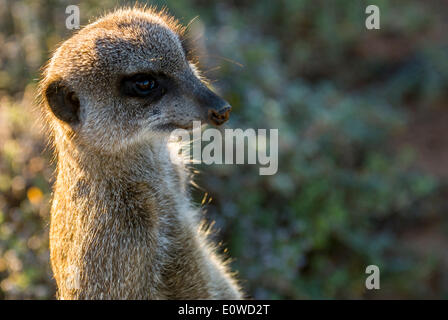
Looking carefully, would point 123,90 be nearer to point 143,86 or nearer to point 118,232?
point 143,86

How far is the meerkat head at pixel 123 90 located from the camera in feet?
8.21

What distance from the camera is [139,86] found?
2521mm

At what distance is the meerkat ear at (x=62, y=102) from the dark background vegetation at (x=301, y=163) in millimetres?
1232

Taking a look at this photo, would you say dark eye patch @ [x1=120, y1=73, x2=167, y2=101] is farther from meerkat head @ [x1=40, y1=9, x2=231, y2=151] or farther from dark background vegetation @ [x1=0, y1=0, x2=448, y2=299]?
dark background vegetation @ [x1=0, y1=0, x2=448, y2=299]

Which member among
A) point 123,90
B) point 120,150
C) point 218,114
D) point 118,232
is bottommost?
point 118,232

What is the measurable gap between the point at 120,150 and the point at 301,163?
1934 mm

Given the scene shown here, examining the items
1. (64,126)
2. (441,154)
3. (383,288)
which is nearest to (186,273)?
(64,126)

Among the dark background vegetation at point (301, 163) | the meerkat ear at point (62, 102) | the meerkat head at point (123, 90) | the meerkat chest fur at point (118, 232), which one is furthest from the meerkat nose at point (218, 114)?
the dark background vegetation at point (301, 163)

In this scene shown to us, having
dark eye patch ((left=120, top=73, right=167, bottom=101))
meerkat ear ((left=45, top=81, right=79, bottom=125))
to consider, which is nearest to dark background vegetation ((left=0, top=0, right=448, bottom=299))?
meerkat ear ((left=45, top=81, right=79, bottom=125))

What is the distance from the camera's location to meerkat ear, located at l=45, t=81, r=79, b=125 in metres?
2.58

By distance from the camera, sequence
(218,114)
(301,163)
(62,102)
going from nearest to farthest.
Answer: (218,114) < (62,102) < (301,163)

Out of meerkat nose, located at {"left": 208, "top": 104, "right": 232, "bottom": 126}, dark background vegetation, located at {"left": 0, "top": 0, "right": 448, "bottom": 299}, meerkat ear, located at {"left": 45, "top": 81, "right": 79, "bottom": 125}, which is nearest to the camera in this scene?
meerkat nose, located at {"left": 208, "top": 104, "right": 232, "bottom": 126}

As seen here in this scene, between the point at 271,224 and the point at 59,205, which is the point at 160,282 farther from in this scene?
the point at 271,224

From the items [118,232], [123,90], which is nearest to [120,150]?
[123,90]
